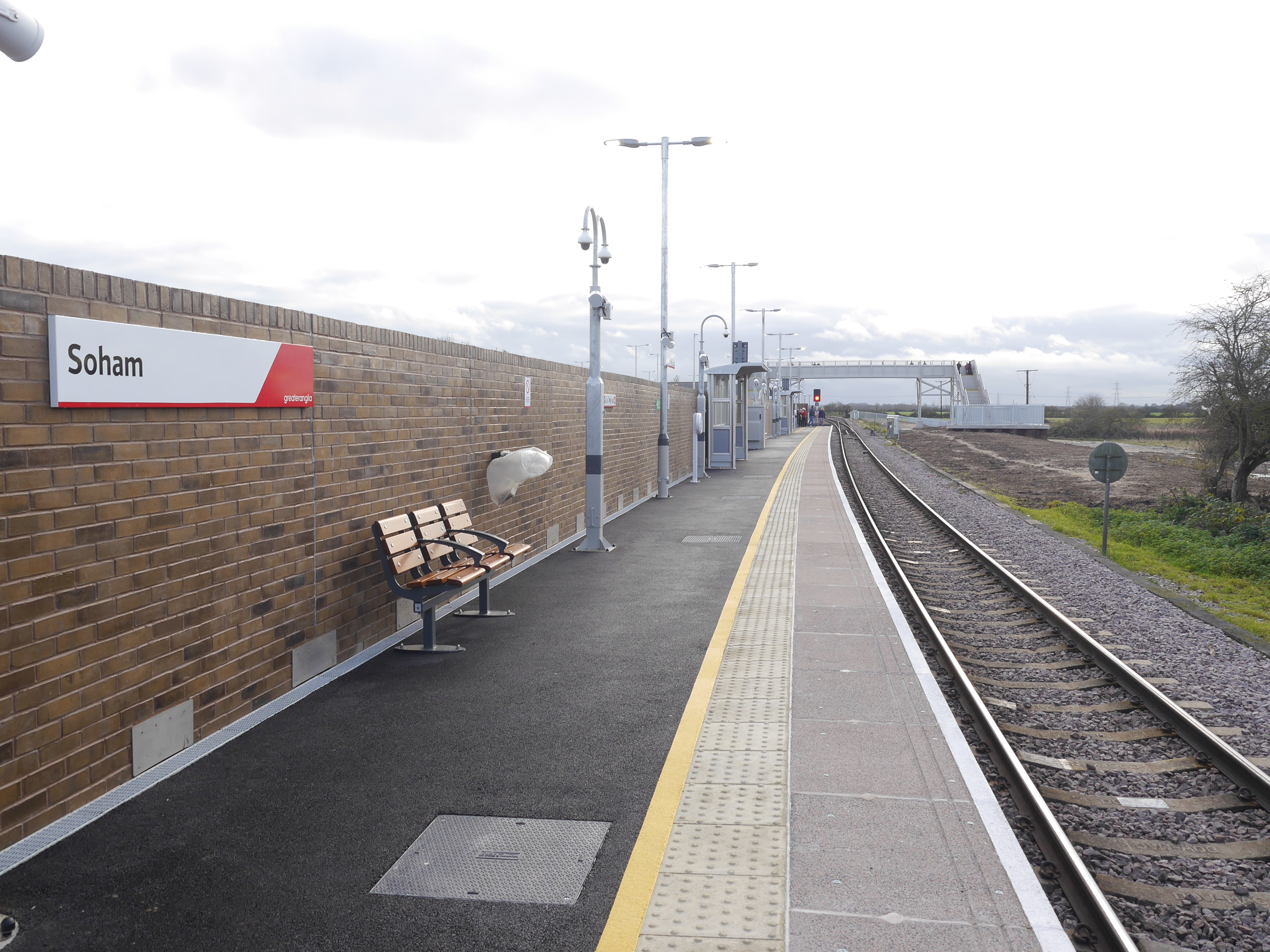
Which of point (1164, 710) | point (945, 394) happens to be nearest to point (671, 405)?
point (1164, 710)

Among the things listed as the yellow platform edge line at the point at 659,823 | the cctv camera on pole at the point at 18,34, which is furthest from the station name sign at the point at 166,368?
the yellow platform edge line at the point at 659,823

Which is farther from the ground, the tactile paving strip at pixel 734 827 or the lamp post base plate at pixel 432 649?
the lamp post base plate at pixel 432 649

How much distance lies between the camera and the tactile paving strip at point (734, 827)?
308 cm

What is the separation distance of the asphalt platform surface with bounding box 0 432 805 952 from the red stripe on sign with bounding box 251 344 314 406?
1.82 m

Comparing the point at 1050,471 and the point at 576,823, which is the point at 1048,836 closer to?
the point at 576,823

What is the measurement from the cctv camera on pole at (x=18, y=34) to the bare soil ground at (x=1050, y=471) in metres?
19.9

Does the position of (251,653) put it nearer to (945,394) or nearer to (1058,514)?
(1058,514)

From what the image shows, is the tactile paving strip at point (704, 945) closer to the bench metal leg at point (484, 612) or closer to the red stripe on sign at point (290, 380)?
the red stripe on sign at point (290, 380)

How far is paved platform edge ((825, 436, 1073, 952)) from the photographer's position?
3082 mm

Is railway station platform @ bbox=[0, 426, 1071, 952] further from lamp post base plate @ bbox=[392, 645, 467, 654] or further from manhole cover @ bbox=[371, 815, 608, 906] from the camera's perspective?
lamp post base plate @ bbox=[392, 645, 467, 654]

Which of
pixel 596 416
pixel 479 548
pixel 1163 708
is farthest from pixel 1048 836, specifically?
pixel 596 416

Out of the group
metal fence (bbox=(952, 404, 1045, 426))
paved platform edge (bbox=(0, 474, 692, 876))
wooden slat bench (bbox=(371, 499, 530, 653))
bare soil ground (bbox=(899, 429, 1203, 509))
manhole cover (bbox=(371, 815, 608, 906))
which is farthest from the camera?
metal fence (bbox=(952, 404, 1045, 426))

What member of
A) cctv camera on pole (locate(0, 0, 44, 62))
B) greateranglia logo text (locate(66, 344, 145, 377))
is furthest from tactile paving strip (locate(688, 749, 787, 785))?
cctv camera on pole (locate(0, 0, 44, 62))

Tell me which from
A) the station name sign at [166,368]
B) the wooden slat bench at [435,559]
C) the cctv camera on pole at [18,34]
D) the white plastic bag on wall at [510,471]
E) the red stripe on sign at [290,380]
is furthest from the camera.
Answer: the white plastic bag on wall at [510,471]
